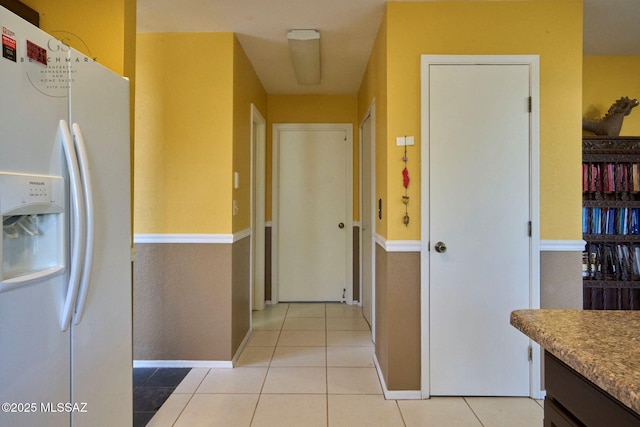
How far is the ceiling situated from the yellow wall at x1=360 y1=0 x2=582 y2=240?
0.27 meters

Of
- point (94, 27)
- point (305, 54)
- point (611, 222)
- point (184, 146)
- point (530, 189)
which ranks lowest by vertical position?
point (611, 222)

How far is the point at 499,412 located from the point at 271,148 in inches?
123

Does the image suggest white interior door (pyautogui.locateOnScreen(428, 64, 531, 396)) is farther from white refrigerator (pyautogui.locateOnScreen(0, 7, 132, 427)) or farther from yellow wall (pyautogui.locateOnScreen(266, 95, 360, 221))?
yellow wall (pyautogui.locateOnScreen(266, 95, 360, 221))

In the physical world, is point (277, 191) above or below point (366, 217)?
above

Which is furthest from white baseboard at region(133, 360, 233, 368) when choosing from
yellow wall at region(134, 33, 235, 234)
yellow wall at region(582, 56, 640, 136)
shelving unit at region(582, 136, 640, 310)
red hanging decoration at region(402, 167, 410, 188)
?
yellow wall at region(582, 56, 640, 136)

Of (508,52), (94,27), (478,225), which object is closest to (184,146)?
(94,27)

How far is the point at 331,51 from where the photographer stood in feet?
8.96

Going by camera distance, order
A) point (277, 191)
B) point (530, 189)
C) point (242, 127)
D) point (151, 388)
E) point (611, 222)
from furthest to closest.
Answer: point (277, 191) < point (242, 127) < point (611, 222) < point (151, 388) < point (530, 189)

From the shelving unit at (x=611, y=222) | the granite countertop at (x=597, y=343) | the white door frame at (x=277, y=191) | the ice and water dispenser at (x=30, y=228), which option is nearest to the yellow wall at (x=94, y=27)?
the ice and water dispenser at (x=30, y=228)

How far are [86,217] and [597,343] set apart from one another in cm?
148

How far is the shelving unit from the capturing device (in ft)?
8.15

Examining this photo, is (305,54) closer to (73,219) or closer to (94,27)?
(94,27)

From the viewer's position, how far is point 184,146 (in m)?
2.37

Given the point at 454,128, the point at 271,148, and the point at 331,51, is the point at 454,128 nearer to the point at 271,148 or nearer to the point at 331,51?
the point at 331,51
